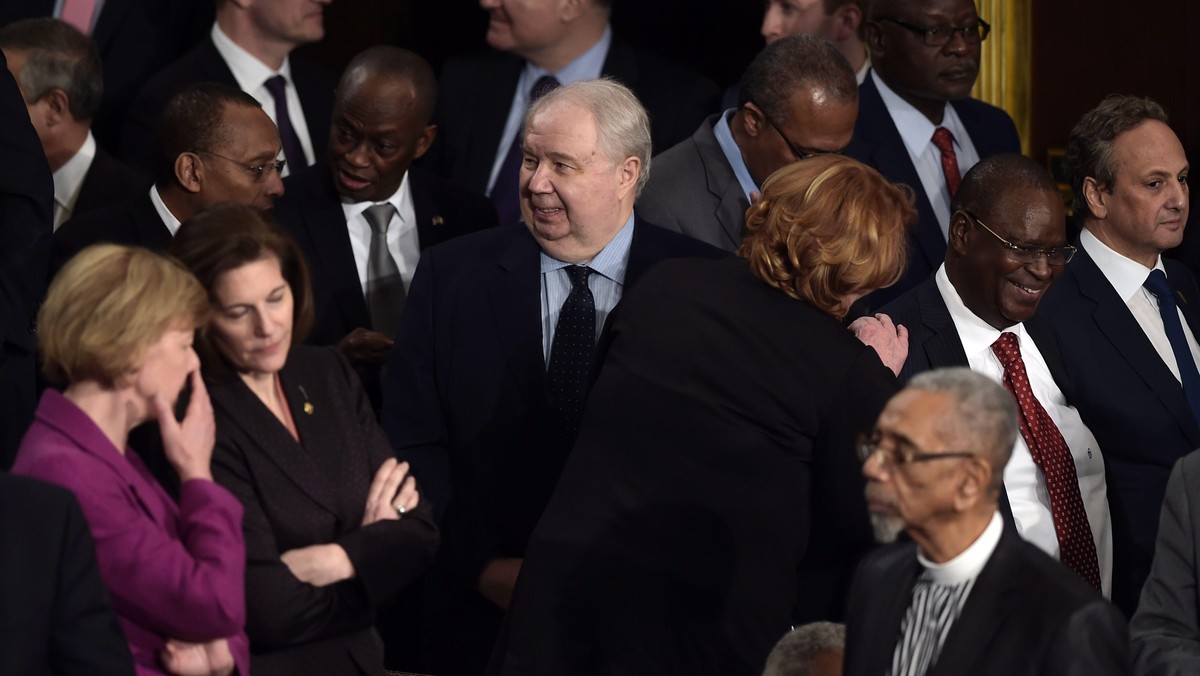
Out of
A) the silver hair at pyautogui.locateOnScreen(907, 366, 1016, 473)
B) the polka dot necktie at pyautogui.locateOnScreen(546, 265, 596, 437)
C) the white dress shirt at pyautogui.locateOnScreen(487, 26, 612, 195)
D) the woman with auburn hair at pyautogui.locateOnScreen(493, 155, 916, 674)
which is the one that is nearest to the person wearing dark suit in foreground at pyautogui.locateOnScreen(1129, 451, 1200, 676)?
the woman with auburn hair at pyautogui.locateOnScreen(493, 155, 916, 674)

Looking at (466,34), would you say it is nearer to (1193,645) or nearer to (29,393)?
(29,393)

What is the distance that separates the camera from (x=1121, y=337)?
455 cm

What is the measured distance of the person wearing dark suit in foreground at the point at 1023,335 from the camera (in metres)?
4.18

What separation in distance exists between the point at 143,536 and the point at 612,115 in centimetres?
166

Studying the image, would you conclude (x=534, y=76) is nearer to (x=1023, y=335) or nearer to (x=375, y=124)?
(x=375, y=124)

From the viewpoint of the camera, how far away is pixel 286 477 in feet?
9.92

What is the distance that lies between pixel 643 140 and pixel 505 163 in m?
1.48

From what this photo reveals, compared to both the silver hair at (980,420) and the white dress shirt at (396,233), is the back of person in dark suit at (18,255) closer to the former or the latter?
the white dress shirt at (396,233)

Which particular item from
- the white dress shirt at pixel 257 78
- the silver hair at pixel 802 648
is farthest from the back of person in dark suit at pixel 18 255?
the silver hair at pixel 802 648

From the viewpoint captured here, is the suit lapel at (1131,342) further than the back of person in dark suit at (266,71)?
No

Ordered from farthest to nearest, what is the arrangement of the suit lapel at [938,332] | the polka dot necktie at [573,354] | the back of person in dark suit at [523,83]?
the back of person in dark suit at [523,83], the suit lapel at [938,332], the polka dot necktie at [573,354]

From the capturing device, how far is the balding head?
473 cm

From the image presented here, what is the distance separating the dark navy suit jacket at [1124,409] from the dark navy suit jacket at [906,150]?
0.47 meters

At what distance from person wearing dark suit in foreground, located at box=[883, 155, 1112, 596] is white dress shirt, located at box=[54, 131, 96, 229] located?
2.30 metres
